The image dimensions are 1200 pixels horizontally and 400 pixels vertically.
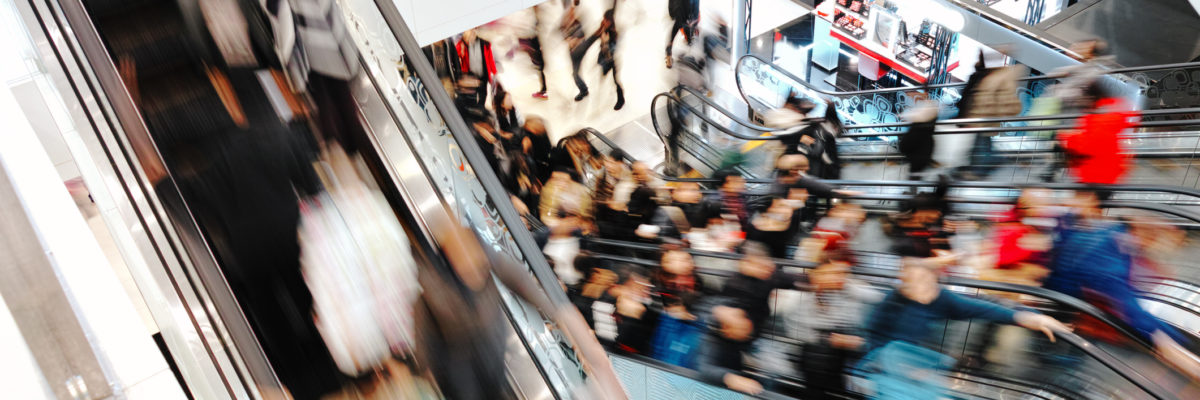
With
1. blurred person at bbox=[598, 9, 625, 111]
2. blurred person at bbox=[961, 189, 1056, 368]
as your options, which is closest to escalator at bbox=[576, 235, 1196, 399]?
blurred person at bbox=[961, 189, 1056, 368]

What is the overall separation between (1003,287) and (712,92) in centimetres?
712

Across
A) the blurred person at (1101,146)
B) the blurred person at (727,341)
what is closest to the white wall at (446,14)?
the blurred person at (727,341)

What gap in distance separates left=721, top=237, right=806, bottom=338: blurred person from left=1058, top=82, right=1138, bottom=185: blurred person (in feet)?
7.48

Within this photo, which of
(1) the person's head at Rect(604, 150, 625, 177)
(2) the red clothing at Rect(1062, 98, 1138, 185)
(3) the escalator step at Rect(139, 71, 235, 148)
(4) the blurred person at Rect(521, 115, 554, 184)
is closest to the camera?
(3) the escalator step at Rect(139, 71, 235, 148)

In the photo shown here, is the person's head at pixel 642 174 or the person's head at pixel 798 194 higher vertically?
the person's head at pixel 642 174

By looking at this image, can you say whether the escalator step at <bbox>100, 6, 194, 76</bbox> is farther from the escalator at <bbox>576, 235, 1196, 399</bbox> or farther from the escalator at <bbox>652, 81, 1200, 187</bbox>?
the escalator at <bbox>652, 81, 1200, 187</bbox>

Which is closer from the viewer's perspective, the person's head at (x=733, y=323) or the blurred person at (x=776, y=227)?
the person's head at (x=733, y=323)

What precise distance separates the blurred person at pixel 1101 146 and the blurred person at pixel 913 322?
1.89 metres

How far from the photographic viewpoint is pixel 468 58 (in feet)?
27.0

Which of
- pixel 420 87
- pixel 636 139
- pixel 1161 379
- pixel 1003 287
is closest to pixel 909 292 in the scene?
pixel 1003 287

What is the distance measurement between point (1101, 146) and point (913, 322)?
7.09ft

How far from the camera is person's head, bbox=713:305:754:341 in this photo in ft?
13.1

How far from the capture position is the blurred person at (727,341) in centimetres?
399

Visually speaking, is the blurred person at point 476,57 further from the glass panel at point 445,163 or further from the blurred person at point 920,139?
the glass panel at point 445,163
